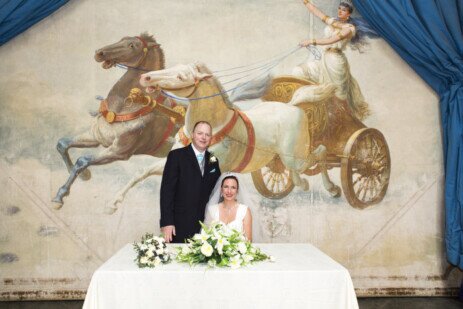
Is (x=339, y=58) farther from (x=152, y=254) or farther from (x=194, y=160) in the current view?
(x=152, y=254)

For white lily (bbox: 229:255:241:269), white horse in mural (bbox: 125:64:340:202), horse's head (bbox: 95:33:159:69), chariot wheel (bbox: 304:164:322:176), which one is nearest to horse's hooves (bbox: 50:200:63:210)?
white horse in mural (bbox: 125:64:340:202)

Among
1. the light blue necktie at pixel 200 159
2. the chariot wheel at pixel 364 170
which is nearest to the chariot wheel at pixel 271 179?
the chariot wheel at pixel 364 170

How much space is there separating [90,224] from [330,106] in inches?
106

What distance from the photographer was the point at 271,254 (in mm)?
3164

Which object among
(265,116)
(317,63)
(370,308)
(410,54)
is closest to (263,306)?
(370,308)

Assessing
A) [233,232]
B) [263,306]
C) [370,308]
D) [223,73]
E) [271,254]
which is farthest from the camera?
[223,73]

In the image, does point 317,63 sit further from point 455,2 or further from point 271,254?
point 271,254

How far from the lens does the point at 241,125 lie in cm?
486

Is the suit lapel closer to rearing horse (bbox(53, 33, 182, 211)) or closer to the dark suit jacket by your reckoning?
the dark suit jacket

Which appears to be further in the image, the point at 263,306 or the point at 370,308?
the point at 370,308

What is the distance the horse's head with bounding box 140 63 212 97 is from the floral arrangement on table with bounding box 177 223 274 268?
2.24 metres

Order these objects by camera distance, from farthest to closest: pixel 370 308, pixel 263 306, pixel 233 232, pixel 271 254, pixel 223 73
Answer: pixel 223 73 → pixel 370 308 → pixel 271 254 → pixel 233 232 → pixel 263 306

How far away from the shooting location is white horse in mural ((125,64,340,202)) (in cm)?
483

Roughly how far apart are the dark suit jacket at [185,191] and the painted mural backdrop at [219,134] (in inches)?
29.0
